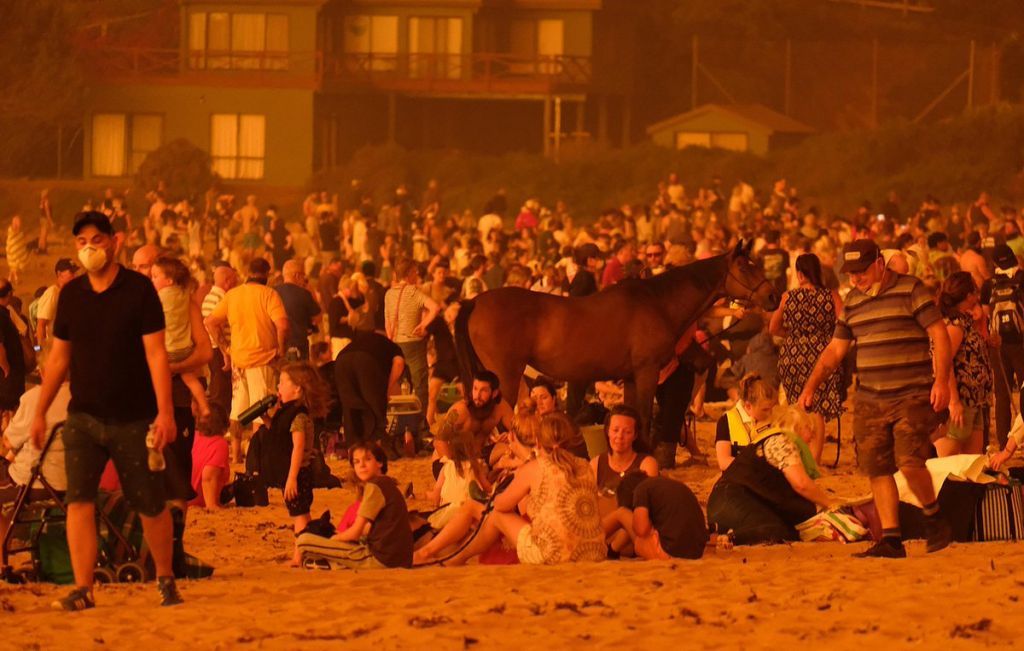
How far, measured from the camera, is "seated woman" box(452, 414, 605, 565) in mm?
11227

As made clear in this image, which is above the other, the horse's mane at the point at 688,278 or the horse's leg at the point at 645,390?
the horse's mane at the point at 688,278

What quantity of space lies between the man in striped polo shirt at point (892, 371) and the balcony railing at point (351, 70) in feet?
160

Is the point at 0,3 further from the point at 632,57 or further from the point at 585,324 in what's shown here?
the point at 585,324

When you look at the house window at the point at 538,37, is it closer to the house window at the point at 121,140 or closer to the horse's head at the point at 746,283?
the house window at the point at 121,140

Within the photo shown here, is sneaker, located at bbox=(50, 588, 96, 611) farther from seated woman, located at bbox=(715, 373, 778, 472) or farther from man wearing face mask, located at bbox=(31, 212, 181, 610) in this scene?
seated woman, located at bbox=(715, 373, 778, 472)

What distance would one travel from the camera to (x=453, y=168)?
54562mm

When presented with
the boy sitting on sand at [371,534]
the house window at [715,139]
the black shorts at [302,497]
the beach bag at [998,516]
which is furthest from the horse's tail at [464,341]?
the house window at [715,139]

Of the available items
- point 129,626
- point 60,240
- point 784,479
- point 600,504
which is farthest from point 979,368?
point 60,240

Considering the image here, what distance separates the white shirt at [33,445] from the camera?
10258 mm

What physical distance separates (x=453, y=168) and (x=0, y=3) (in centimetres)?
1514

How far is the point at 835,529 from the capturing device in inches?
483

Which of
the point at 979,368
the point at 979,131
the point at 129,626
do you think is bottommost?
the point at 129,626

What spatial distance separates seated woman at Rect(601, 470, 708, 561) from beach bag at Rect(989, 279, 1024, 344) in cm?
517

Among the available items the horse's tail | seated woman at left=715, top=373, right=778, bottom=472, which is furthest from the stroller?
the horse's tail
